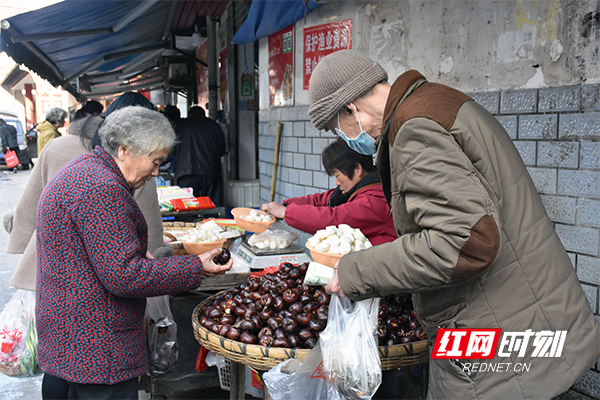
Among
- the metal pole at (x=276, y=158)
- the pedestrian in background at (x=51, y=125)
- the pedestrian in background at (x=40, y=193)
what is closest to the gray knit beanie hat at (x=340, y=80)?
the pedestrian in background at (x=40, y=193)

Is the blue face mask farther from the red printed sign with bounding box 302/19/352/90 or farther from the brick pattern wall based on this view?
the red printed sign with bounding box 302/19/352/90

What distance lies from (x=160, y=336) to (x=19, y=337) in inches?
29.3

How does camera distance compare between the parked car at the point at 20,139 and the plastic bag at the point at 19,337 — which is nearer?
the plastic bag at the point at 19,337

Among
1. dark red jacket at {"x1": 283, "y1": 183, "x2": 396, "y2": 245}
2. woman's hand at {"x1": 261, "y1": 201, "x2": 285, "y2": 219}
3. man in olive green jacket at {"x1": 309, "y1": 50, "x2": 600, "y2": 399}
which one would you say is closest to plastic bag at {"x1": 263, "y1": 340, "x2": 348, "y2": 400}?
man in olive green jacket at {"x1": 309, "y1": 50, "x2": 600, "y2": 399}

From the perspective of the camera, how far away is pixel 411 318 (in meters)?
2.24

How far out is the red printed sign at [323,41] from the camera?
4.58m

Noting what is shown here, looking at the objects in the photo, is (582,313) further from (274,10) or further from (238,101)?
(238,101)

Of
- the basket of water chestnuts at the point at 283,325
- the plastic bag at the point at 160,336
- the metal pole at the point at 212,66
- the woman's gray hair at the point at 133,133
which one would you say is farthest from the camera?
the metal pole at the point at 212,66

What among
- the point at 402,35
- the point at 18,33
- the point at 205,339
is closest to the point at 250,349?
the point at 205,339

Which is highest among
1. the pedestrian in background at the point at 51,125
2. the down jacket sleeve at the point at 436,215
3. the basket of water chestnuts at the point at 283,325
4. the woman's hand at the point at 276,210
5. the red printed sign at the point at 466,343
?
the pedestrian in background at the point at 51,125

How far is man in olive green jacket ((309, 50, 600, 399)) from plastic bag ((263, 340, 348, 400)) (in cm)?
53

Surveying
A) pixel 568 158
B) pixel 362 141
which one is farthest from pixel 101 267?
pixel 568 158

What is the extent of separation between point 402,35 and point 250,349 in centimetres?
295

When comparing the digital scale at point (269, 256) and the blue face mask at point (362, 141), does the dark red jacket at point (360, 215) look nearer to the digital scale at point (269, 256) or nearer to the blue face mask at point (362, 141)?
the digital scale at point (269, 256)
